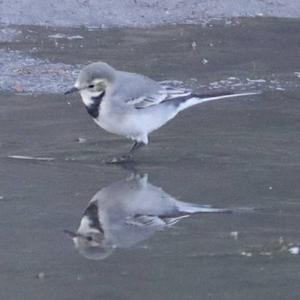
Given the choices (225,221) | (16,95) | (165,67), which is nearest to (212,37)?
(165,67)

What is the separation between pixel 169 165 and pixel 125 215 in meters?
1.10

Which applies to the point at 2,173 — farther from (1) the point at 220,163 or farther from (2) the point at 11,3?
(2) the point at 11,3

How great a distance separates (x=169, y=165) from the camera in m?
8.05

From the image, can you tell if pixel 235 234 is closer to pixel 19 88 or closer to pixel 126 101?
pixel 126 101

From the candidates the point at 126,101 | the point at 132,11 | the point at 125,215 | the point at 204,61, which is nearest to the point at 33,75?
the point at 204,61

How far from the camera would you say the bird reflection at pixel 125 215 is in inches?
258

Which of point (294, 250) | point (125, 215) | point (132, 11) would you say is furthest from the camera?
point (132, 11)

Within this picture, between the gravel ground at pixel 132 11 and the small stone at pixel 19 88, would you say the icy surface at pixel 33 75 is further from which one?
the gravel ground at pixel 132 11

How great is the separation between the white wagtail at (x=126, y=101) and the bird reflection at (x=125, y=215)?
54 cm

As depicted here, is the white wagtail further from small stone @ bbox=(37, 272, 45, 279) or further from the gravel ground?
the gravel ground

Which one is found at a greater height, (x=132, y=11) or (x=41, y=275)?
(x=132, y=11)

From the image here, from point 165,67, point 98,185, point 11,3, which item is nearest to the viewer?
point 98,185

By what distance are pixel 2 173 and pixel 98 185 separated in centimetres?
61

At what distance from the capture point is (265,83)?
10289 mm
